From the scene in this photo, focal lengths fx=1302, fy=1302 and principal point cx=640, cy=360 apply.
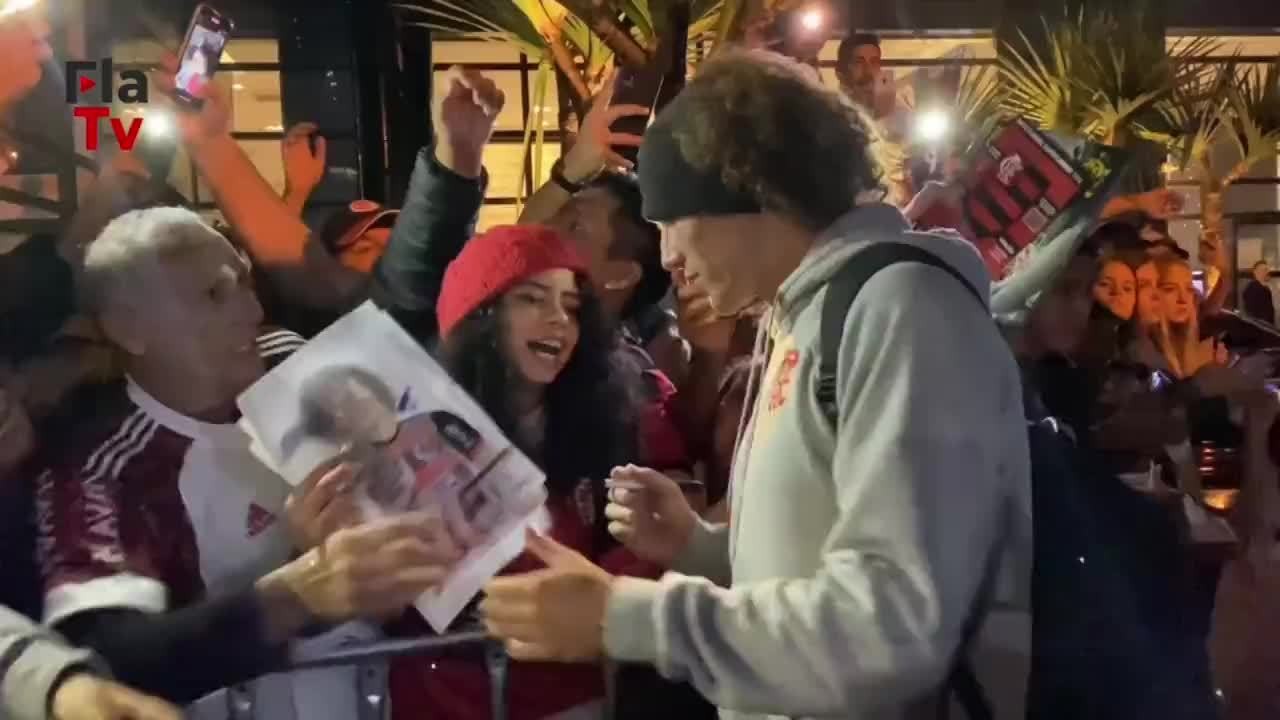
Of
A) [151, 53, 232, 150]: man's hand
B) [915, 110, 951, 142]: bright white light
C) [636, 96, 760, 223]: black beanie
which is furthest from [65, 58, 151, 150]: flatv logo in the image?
[915, 110, 951, 142]: bright white light

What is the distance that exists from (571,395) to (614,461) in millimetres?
136

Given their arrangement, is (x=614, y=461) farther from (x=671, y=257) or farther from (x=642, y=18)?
(x=642, y=18)

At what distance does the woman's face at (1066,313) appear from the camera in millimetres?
2713

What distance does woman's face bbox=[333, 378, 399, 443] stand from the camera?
1.82 m

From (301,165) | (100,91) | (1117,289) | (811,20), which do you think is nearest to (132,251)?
(301,165)

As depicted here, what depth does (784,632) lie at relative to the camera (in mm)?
1387

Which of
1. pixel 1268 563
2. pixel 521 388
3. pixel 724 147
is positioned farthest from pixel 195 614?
pixel 1268 563

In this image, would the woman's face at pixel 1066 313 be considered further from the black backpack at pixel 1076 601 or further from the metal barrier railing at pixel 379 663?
the metal barrier railing at pixel 379 663

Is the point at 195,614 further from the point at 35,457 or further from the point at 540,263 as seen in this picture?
the point at 540,263

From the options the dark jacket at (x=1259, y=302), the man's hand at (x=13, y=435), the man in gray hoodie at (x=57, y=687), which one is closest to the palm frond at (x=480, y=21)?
the man's hand at (x=13, y=435)

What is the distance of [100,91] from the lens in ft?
8.17

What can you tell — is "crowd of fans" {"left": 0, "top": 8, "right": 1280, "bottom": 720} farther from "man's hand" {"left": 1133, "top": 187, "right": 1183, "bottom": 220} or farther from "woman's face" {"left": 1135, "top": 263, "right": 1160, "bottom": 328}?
"woman's face" {"left": 1135, "top": 263, "right": 1160, "bottom": 328}

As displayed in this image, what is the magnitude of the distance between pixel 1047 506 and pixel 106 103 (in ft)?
6.19

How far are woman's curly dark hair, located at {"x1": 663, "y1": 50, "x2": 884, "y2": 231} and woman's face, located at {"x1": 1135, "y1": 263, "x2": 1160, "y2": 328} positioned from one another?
2590 mm
